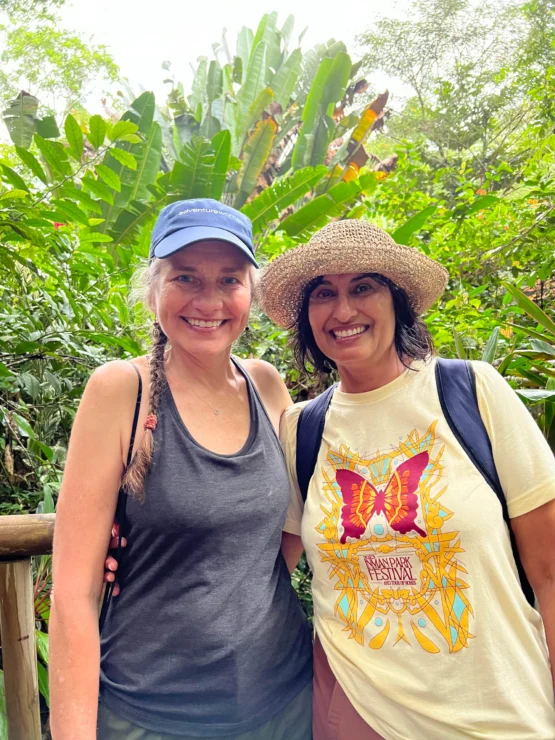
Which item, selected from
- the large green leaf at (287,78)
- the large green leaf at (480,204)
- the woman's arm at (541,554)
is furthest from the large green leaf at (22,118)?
the large green leaf at (287,78)

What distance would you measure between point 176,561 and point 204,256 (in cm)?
68

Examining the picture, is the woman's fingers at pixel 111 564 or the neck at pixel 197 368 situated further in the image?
the neck at pixel 197 368

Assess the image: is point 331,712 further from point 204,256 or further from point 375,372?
point 204,256

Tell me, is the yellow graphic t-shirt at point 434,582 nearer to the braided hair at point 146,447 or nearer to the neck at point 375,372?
the neck at point 375,372

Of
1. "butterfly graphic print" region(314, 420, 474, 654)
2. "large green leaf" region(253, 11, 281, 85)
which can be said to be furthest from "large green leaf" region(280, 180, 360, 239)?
"large green leaf" region(253, 11, 281, 85)

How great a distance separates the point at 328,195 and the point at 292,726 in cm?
464

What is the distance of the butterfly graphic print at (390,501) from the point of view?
123 centimetres

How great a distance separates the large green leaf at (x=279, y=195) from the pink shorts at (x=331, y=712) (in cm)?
484

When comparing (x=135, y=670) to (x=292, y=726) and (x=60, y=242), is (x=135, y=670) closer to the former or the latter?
(x=292, y=726)

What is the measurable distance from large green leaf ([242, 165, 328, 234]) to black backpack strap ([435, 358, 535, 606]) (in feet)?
15.1

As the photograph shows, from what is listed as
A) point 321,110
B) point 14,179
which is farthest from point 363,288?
point 321,110

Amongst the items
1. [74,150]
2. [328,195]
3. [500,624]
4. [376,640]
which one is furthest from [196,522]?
[328,195]

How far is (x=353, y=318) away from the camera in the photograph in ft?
4.65

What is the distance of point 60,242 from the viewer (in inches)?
84.0
